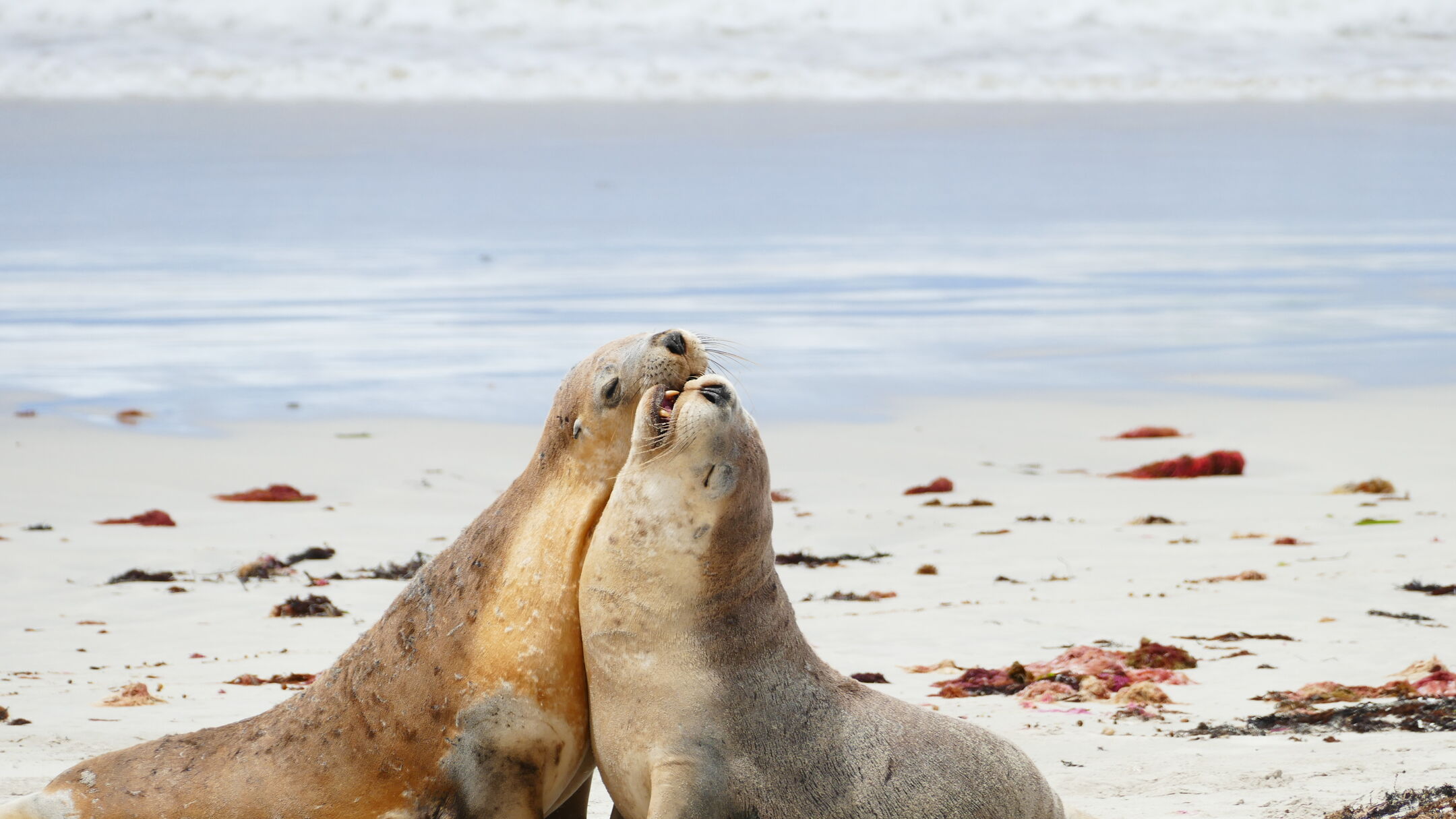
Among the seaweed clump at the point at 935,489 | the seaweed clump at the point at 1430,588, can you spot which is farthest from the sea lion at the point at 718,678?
the seaweed clump at the point at 935,489

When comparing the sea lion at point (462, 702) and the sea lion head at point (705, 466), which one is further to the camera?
the sea lion at point (462, 702)

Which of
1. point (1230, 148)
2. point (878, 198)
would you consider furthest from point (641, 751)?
point (1230, 148)

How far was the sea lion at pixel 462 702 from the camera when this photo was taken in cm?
430

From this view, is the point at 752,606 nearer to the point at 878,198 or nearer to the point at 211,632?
the point at 211,632

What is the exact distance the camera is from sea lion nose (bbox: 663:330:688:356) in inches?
177

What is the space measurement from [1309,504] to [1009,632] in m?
4.01

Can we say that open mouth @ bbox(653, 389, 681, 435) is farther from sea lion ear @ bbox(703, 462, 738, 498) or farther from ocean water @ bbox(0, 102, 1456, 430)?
ocean water @ bbox(0, 102, 1456, 430)

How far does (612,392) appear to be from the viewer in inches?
176

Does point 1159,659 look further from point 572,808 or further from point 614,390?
point 614,390

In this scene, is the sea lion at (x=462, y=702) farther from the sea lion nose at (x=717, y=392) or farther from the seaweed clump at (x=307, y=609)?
the seaweed clump at (x=307, y=609)

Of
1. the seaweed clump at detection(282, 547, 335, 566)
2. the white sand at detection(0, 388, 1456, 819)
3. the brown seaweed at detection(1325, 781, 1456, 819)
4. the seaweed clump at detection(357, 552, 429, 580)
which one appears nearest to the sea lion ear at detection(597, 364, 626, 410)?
the white sand at detection(0, 388, 1456, 819)

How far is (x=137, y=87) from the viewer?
45.9 metres

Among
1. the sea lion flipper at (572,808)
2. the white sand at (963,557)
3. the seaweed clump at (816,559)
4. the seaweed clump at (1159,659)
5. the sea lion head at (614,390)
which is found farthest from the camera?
the seaweed clump at (816,559)

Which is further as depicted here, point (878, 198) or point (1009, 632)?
point (878, 198)
